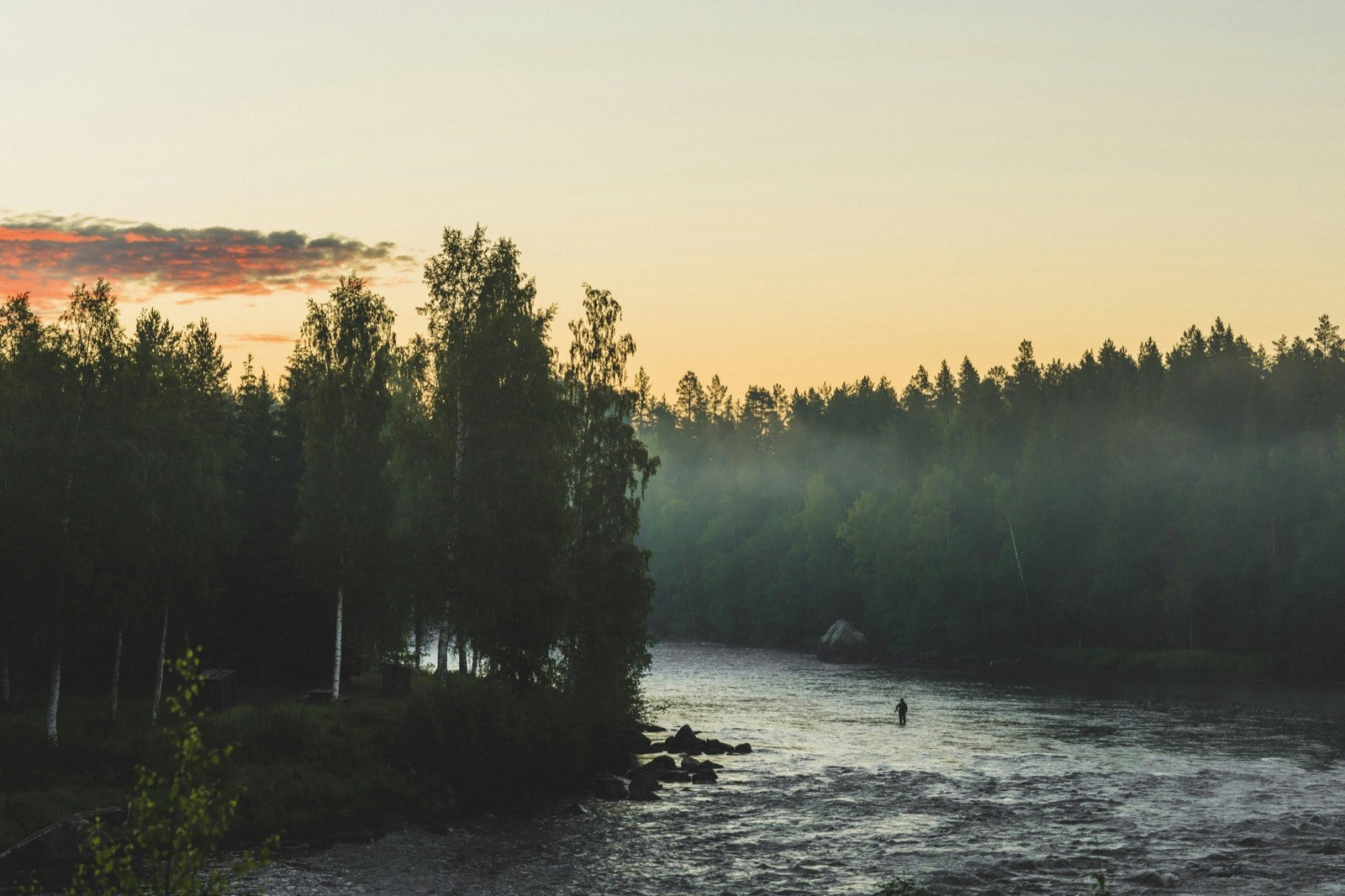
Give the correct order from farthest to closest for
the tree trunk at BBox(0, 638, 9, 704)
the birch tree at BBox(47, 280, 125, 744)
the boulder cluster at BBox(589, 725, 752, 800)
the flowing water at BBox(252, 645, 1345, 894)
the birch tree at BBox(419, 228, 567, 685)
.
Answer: the birch tree at BBox(419, 228, 567, 685) < the tree trunk at BBox(0, 638, 9, 704) < the boulder cluster at BBox(589, 725, 752, 800) < the birch tree at BBox(47, 280, 125, 744) < the flowing water at BBox(252, 645, 1345, 894)

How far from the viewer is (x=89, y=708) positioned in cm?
4528

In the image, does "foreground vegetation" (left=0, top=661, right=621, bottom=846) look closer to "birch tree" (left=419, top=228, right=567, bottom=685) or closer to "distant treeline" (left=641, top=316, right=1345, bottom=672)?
"birch tree" (left=419, top=228, right=567, bottom=685)

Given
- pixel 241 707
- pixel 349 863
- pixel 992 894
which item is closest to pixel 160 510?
pixel 241 707

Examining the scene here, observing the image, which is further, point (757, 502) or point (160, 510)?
point (757, 502)

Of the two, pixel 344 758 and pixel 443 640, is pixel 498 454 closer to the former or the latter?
pixel 443 640

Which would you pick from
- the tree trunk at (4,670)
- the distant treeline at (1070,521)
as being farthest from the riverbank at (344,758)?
the distant treeline at (1070,521)

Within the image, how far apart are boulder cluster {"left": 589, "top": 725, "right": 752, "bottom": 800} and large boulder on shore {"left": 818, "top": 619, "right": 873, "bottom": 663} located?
58327 millimetres

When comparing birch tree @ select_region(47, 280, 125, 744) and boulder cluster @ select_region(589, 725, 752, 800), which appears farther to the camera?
boulder cluster @ select_region(589, 725, 752, 800)

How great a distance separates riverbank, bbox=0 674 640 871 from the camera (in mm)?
35625

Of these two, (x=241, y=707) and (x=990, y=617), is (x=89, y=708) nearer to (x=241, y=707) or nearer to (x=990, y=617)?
(x=241, y=707)

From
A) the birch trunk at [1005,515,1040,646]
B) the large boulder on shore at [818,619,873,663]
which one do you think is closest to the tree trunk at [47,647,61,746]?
the large boulder on shore at [818,619,873,663]

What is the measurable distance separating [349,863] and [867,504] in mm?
101939

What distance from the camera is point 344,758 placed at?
41125 mm

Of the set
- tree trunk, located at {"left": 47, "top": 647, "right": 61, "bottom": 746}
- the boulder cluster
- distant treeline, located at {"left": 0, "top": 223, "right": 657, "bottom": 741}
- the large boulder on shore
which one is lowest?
the boulder cluster
